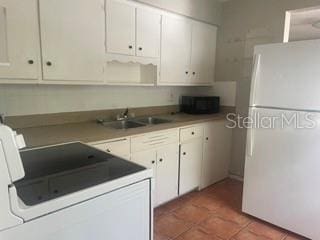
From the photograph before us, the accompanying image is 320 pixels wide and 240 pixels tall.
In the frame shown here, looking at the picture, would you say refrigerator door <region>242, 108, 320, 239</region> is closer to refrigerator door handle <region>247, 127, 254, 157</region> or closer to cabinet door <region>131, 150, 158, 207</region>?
refrigerator door handle <region>247, 127, 254, 157</region>

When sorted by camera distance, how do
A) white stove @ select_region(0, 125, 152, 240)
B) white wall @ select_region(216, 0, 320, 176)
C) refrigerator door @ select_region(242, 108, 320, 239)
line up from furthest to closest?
1. white wall @ select_region(216, 0, 320, 176)
2. refrigerator door @ select_region(242, 108, 320, 239)
3. white stove @ select_region(0, 125, 152, 240)

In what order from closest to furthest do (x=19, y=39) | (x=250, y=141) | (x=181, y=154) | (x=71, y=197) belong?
(x=71, y=197), (x=19, y=39), (x=250, y=141), (x=181, y=154)

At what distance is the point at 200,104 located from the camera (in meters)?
3.17

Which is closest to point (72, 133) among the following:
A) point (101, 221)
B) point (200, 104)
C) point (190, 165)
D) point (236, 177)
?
point (101, 221)

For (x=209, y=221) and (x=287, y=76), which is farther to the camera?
(x=209, y=221)

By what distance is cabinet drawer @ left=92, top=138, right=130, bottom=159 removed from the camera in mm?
1969

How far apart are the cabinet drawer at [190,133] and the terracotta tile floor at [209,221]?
0.72 metres

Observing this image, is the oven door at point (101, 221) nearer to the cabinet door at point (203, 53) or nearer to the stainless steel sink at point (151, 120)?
the stainless steel sink at point (151, 120)

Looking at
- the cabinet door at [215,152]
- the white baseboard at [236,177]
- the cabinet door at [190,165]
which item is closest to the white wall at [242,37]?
the white baseboard at [236,177]

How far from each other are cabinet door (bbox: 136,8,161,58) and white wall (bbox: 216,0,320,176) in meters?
1.16

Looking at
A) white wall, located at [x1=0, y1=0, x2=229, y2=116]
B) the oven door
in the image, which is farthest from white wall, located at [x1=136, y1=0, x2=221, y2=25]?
the oven door

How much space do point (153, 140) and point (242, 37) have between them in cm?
192

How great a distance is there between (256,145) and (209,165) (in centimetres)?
88

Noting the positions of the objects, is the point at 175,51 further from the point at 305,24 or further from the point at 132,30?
the point at 305,24
